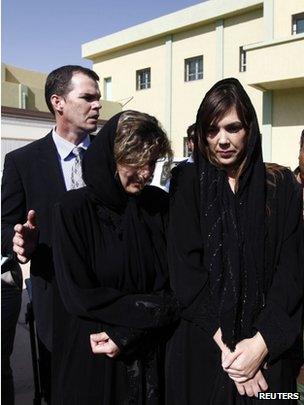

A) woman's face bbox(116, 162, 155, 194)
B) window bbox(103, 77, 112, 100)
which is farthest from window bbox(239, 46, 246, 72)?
woman's face bbox(116, 162, 155, 194)

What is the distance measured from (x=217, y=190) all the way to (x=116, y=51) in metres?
22.1

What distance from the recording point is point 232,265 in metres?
1.67

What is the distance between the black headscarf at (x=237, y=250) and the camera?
1.67 meters

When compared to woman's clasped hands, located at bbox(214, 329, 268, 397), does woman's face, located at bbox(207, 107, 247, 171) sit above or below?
above

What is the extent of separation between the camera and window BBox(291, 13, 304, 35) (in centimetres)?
1514

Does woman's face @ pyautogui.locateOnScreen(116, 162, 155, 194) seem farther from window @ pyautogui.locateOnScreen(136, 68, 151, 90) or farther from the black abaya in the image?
window @ pyautogui.locateOnScreen(136, 68, 151, 90)

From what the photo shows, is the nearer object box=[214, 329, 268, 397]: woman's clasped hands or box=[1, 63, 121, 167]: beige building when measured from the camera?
box=[214, 329, 268, 397]: woman's clasped hands

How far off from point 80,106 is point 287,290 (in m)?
1.43

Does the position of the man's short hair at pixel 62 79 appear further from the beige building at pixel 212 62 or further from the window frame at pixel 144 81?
the window frame at pixel 144 81

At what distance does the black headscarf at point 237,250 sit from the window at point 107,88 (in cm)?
2247

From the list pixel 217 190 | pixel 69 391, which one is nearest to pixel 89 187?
pixel 217 190

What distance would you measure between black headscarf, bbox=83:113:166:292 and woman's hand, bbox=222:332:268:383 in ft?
1.21

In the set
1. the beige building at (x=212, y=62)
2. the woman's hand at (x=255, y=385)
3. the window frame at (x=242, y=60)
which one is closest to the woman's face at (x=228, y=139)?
the woman's hand at (x=255, y=385)

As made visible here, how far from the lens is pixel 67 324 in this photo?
6.23ft
